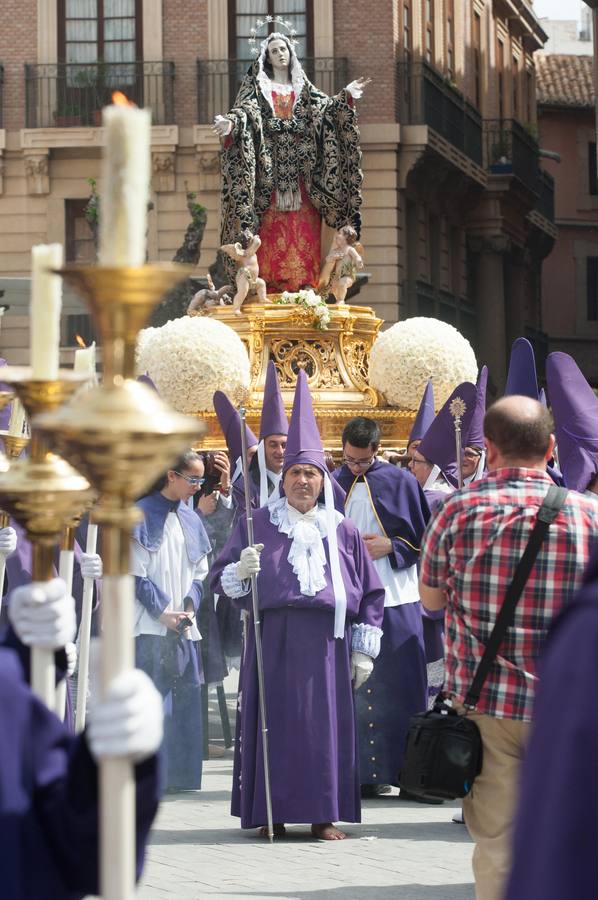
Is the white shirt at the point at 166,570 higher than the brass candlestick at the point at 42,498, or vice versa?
the brass candlestick at the point at 42,498

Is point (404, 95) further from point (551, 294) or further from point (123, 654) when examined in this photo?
point (123, 654)

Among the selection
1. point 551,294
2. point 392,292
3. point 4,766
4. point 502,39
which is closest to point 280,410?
point 4,766

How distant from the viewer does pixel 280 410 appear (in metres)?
9.14

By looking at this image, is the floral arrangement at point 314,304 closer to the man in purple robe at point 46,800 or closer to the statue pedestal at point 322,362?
the statue pedestal at point 322,362

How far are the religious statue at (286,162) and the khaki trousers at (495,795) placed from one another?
923 centimetres

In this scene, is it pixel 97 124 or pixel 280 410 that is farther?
pixel 97 124

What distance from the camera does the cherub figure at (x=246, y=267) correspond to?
44.2 feet

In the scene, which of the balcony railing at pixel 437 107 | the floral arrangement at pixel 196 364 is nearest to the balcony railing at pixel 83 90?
the balcony railing at pixel 437 107

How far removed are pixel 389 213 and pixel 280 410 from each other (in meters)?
21.9

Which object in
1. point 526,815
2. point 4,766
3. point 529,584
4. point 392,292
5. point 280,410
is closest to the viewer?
point 526,815

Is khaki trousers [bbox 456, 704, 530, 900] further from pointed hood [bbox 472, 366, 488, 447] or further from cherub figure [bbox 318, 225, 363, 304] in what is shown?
cherub figure [bbox 318, 225, 363, 304]

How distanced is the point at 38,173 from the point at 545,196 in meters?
15.0

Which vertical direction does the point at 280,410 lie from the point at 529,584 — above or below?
above

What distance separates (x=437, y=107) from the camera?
3266 centimetres
